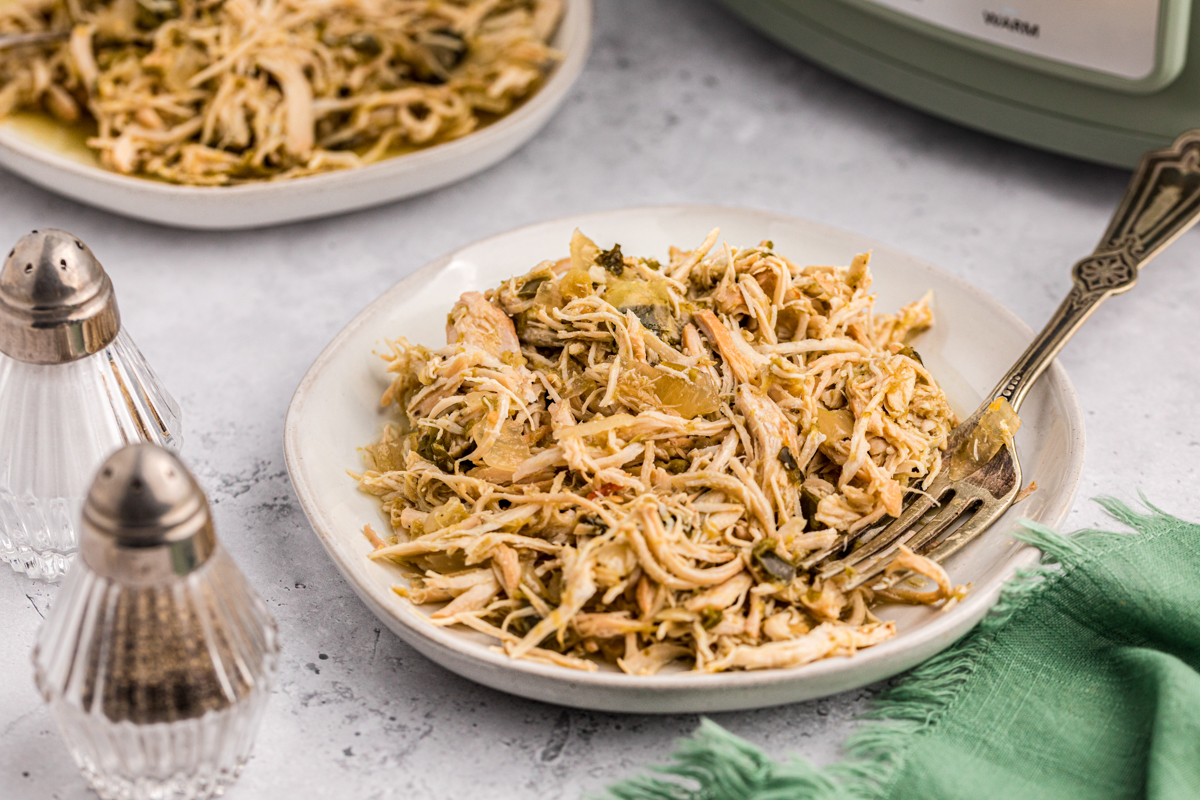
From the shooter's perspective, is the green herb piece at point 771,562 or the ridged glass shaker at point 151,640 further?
the green herb piece at point 771,562

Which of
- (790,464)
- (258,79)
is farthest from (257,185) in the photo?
(790,464)

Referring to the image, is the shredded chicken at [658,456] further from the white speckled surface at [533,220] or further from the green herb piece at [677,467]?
the white speckled surface at [533,220]

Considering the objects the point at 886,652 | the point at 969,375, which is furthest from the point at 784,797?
the point at 969,375

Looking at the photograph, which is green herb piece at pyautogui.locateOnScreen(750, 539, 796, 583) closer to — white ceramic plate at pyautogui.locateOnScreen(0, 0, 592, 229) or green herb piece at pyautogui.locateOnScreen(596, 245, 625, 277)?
green herb piece at pyautogui.locateOnScreen(596, 245, 625, 277)

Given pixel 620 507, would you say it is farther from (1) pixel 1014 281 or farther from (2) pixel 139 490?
(1) pixel 1014 281

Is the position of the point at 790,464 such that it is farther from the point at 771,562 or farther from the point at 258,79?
the point at 258,79

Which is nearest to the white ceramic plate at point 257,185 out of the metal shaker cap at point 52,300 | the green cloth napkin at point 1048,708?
the metal shaker cap at point 52,300
